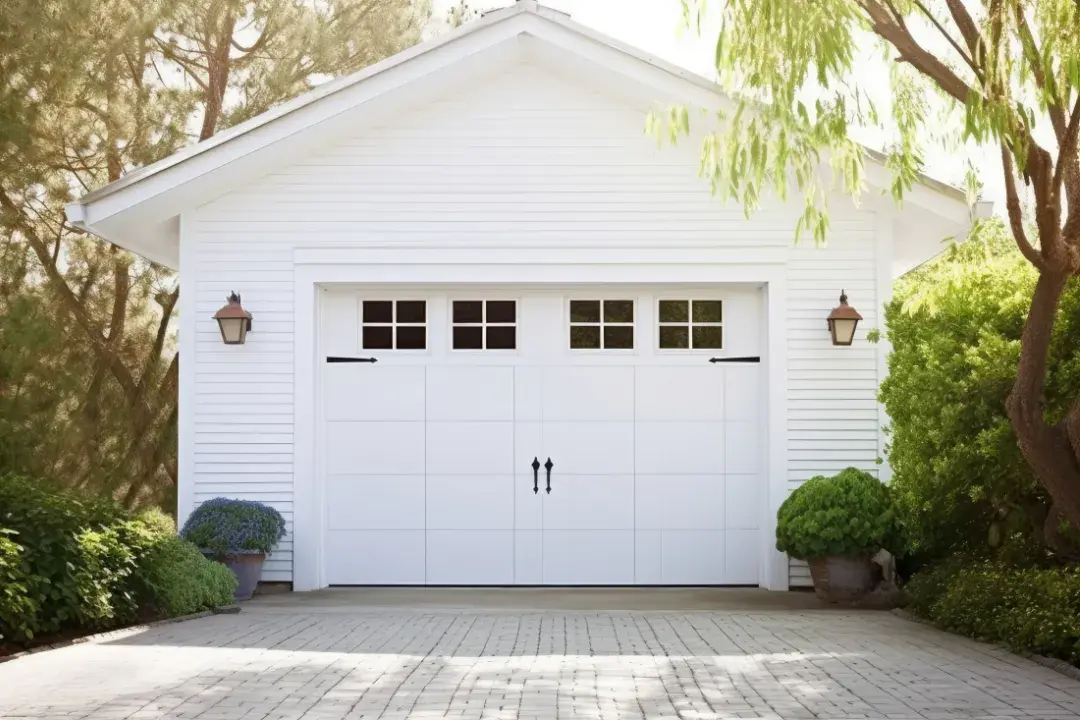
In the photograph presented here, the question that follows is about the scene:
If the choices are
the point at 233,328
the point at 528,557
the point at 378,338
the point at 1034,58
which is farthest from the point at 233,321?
the point at 1034,58

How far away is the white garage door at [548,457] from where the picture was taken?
12.9m

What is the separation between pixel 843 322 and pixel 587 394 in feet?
7.75

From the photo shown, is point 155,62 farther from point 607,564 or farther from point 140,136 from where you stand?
point 607,564

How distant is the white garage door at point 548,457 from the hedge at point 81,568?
2.33 m

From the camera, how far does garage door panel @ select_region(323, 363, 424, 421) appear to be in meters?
13.0

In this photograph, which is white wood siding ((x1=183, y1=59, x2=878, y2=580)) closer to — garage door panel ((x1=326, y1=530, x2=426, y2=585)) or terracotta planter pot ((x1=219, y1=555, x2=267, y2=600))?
garage door panel ((x1=326, y1=530, x2=426, y2=585))

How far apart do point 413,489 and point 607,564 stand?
188cm

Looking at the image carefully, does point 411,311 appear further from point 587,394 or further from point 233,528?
point 233,528

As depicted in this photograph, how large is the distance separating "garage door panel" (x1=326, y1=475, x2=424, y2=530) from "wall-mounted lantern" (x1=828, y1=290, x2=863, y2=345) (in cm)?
391

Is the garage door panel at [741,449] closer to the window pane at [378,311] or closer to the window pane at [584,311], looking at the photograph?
the window pane at [584,311]

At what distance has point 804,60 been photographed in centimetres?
775

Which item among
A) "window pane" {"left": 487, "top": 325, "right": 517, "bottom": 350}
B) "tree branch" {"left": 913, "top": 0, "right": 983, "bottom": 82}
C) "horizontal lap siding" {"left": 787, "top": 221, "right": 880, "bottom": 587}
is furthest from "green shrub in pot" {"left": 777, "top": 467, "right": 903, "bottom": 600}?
"tree branch" {"left": 913, "top": 0, "right": 983, "bottom": 82}

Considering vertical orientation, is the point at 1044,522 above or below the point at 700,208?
below

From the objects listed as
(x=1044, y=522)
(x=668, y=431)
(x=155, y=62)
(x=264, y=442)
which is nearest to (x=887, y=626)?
(x=1044, y=522)
